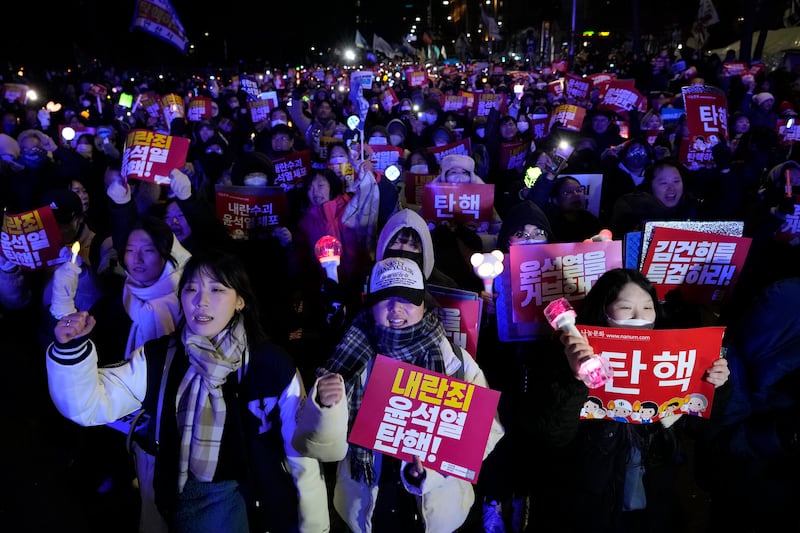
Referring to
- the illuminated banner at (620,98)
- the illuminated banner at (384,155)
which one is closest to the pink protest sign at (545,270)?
the illuminated banner at (384,155)

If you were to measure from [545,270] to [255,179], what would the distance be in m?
3.47

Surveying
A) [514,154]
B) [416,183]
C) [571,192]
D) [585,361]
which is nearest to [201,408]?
[585,361]

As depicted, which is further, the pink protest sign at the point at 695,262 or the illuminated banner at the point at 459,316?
the pink protest sign at the point at 695,262

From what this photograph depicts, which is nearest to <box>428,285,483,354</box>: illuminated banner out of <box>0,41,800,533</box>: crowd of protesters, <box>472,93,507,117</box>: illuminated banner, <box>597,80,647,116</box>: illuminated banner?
<box>0,41,800,533</box>: crowd of protesters

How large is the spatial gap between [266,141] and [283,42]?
2172 inches

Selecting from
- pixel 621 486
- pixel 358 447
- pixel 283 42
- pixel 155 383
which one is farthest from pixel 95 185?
pixel 283 42

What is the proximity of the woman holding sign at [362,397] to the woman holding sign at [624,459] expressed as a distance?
445 millimetres

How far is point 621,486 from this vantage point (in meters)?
2.48

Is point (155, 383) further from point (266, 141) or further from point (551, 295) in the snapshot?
point (266, 141)

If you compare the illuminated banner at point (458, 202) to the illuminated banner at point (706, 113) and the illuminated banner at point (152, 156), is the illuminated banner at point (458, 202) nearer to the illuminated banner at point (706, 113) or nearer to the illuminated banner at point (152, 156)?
the illuminated banner at point (152, 156)

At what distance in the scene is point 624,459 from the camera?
8.09 feet

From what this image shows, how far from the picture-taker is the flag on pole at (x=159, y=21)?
12711 mm

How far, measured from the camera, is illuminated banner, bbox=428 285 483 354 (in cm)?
309

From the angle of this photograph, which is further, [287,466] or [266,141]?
[266,141]
